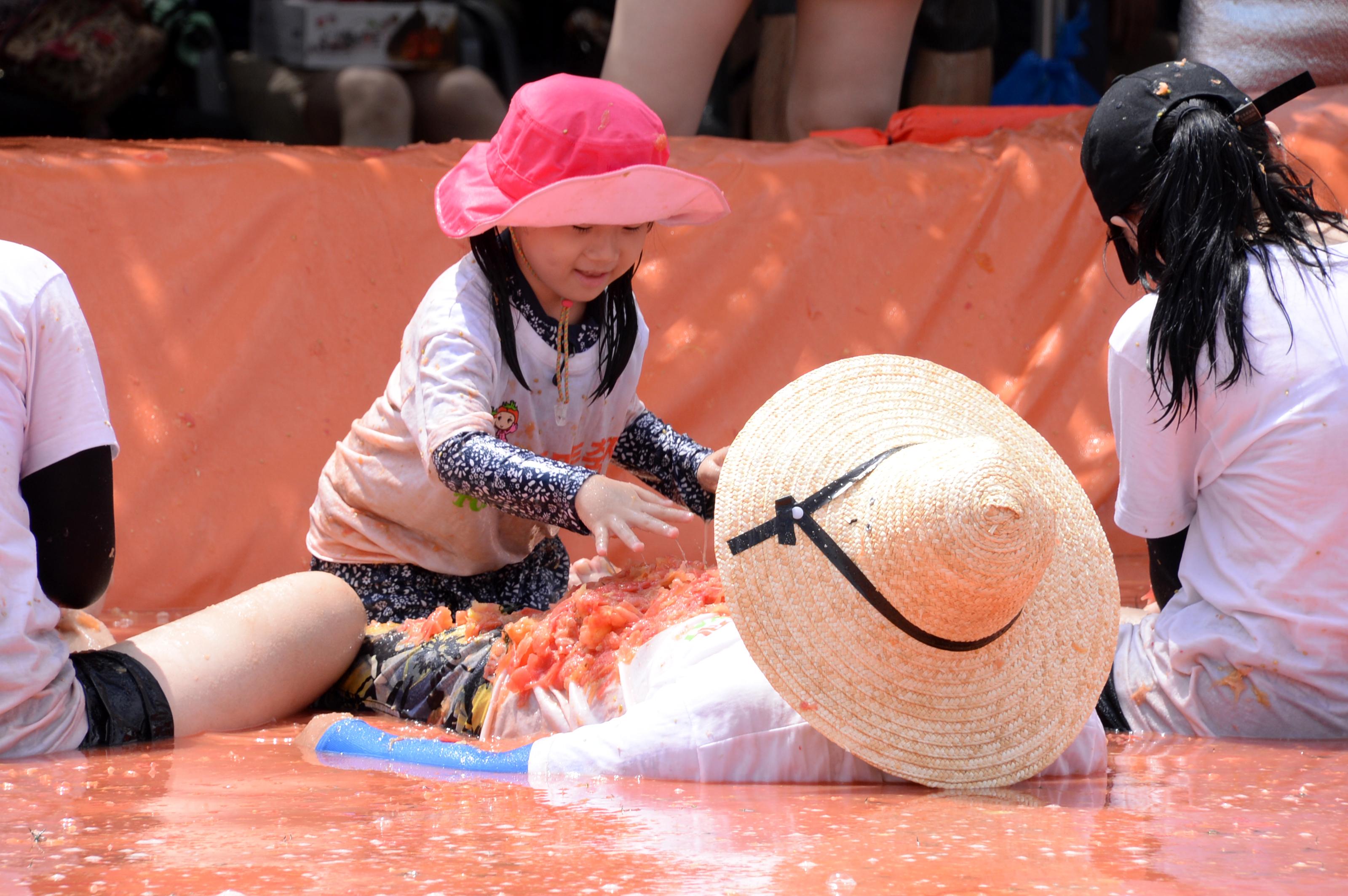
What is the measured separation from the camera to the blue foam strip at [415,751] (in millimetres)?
1697

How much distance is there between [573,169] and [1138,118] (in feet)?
2.65

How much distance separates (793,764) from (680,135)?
2339 mm

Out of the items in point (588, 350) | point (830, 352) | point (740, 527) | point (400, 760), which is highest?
point (830, 352)

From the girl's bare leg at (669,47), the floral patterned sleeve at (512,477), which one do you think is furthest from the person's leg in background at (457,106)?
the floral patterned sleeve at (512,477)

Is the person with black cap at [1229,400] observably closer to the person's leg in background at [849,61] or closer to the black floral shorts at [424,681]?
the black floral shorts at [424,681]

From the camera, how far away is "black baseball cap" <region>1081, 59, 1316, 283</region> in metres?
1.87

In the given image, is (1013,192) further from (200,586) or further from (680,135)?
(200,586)

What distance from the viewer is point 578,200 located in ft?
6.78

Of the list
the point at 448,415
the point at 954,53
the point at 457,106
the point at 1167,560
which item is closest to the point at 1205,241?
the point at 1167,560

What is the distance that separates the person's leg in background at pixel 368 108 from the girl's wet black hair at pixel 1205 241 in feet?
10.4

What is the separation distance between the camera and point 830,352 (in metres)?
3.35

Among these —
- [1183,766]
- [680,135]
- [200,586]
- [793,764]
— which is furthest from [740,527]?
[680,135]

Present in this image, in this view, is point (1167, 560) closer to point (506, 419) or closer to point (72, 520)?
point (506, 419)

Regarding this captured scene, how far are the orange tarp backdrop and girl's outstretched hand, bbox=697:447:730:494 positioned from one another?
33.3 inches
